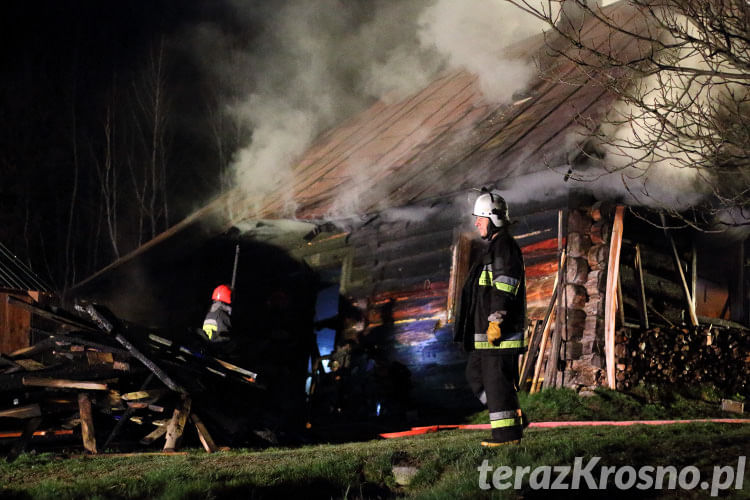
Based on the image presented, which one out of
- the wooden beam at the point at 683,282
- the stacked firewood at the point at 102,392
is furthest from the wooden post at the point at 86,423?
the wooden beam at the point at 683,282

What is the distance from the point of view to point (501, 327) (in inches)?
226

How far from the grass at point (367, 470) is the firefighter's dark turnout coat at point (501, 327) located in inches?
13.1

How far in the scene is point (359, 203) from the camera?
1195cm

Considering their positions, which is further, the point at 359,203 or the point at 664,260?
the point at 359,203

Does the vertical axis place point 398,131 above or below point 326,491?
above

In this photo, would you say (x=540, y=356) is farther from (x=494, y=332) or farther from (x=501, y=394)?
(x=494, y=332)

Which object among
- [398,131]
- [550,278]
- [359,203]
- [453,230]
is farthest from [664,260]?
[398,131]

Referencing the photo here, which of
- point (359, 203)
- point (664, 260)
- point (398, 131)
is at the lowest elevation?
point (664, 260)

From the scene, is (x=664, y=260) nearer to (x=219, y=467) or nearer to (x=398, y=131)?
(x=398, y=131)

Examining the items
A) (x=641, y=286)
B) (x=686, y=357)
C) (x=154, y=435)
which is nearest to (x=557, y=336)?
(x=641, y=286)

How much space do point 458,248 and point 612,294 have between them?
104 inches

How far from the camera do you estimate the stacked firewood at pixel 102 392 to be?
24.8 feet

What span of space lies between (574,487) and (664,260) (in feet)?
24.5

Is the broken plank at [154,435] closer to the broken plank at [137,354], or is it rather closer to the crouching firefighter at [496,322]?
the broken plank at [137,354]
